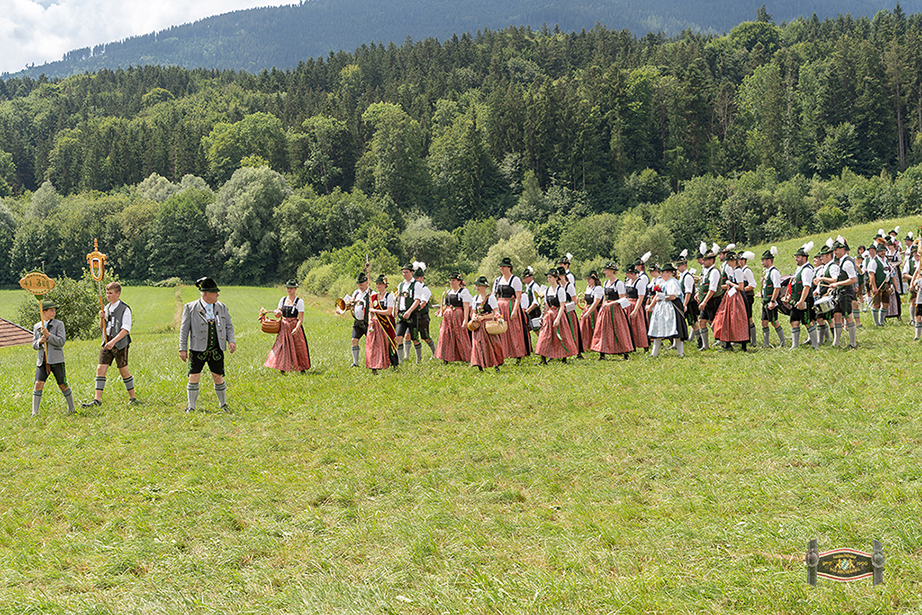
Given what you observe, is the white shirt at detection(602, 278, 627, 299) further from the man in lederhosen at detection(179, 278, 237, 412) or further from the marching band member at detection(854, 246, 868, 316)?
the man in lederhosen at detection(179, 278, 237, 412)

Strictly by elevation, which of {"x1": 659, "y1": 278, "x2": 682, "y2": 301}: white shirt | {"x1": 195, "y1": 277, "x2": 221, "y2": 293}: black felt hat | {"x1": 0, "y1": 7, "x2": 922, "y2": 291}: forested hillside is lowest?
{"x1": 659, "y1": 278, "x2": 682, "y2": 301}: white shirt

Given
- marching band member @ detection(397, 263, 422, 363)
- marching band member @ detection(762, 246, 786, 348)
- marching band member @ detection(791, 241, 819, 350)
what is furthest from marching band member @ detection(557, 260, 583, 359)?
marching band member @ detection(791, 241, 819, 350)

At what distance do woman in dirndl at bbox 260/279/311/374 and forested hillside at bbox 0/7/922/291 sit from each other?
4423 centimetres

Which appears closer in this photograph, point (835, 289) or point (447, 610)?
point (447, 610)

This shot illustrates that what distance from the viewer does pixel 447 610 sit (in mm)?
4605

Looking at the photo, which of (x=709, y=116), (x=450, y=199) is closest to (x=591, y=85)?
(x=709, y=116)

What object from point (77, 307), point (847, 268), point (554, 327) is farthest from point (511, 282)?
point (77, 307)

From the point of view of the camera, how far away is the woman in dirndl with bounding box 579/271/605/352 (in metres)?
A: 16.0

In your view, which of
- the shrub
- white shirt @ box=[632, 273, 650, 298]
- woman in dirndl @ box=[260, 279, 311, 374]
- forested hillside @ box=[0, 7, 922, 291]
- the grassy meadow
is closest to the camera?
the grassy meadow

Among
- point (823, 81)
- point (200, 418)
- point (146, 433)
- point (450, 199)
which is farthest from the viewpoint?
point (450, 199)

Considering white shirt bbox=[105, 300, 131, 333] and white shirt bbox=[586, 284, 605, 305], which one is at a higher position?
white shirt bbox=[105, 300, 131, 333]

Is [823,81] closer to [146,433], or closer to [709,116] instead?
[709,116]

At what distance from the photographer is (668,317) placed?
Answer: 48.8 ft

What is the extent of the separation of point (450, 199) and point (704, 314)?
8224 cm
